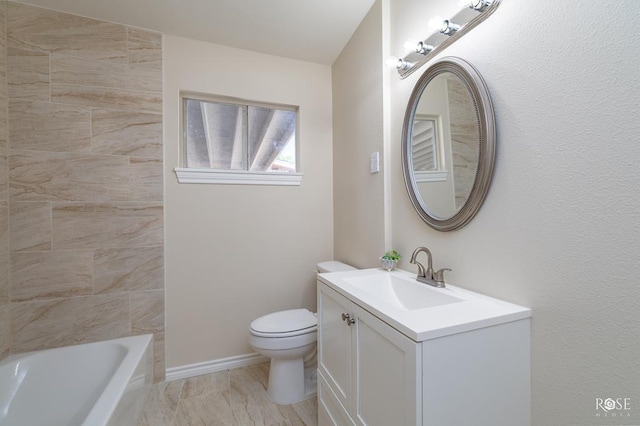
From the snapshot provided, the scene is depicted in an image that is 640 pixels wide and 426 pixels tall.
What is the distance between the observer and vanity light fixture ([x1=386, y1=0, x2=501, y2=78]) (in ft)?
3.19

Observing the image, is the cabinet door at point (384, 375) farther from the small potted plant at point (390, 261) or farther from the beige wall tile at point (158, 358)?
the beige wall tile at point (158, 358)

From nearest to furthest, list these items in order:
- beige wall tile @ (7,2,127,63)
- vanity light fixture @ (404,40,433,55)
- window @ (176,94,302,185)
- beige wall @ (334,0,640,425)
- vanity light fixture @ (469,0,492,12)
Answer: beige wall @ (334,0,640,425) < vanity light fixture @ (469,0,492,12) < vanity light fixture @ (404,40,433,55) < beige wall tile @ (7,2,127,63) < window @ (176,94,302,185)

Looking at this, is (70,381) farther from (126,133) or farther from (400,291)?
(400,291)

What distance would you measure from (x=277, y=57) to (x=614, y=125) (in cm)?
218

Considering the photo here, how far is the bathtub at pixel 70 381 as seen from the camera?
1299 millimetres

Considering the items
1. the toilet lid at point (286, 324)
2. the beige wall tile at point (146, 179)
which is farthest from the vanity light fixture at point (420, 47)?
the beige wall tile at point (146, 179)

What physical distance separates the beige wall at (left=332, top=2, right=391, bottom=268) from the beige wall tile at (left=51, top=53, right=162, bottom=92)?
140 centimetres

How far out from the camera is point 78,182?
1.71m

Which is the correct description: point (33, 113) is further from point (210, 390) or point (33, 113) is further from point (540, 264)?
point (540, 264)

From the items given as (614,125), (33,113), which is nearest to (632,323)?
(614,125)

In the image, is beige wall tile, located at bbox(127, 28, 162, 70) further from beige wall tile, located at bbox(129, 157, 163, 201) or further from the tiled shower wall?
beige wall tile, located at bbox(129, 157, 163, 201)

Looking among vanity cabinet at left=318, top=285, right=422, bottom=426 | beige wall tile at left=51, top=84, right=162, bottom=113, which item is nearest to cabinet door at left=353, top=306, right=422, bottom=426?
vanity cabinet at left=318, top=285, right=422, bottom=426

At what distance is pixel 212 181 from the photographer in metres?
2.00

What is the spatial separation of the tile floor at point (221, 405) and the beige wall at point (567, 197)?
1281mm
